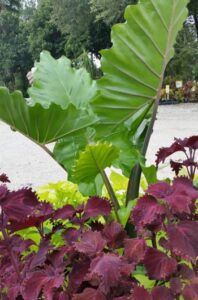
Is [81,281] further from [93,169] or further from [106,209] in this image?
[93,169]

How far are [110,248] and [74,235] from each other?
93mm

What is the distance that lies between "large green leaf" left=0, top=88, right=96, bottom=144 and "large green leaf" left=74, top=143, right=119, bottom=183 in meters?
0.15

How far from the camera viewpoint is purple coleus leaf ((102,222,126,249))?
3.07 ft

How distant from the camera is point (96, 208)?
100cm

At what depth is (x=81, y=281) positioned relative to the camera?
88 centimetres

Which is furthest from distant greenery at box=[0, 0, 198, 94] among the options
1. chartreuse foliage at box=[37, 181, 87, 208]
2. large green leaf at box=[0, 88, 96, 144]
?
large green leaf at box=[0, 88, 96, 144]

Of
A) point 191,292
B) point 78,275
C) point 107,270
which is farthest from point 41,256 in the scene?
point 191,292

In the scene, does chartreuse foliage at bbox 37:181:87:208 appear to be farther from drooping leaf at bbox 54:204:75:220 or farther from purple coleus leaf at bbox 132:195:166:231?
purple coleus leaf at bbox 132:195:166:231

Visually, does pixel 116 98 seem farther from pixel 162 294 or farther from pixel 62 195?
pixel 162 294

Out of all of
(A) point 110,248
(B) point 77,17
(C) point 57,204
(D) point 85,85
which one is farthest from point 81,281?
(B) point 77,17

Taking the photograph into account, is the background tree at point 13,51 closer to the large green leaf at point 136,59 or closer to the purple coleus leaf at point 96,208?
the large green leaf at point 136,59

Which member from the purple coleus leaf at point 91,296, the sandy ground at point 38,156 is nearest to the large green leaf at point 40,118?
the purple coleus leaf at point 91,296

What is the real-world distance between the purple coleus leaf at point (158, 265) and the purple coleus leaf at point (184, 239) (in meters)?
0.03

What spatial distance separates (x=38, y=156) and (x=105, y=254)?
20.3 feet
